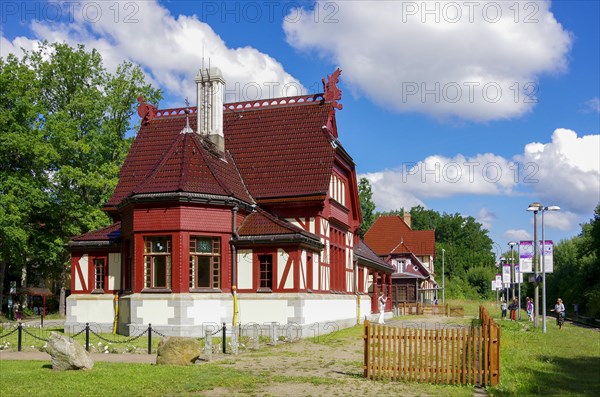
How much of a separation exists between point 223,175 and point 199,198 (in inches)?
134

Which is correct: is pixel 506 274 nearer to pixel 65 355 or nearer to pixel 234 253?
pixel 234 253

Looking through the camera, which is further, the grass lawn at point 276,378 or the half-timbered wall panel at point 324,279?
the half-timbered wall panel at point 324,279

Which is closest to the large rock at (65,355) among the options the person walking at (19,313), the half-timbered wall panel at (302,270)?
the half-timbered wall panel at (302,270)

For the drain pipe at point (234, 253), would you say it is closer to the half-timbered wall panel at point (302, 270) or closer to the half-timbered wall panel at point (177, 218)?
the half-timbered wall panel at point (177, 218)

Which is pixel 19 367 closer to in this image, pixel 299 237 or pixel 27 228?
pixel 299 237

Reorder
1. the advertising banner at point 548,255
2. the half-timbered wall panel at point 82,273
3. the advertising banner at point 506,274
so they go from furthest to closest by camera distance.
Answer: the advertising banner at point 506,274, the advertising banner at point 548,255, the half-timbered wall panel at point 82,273

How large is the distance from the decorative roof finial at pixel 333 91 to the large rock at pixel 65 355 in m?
19.1

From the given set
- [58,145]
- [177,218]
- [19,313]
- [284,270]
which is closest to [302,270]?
[284,270]


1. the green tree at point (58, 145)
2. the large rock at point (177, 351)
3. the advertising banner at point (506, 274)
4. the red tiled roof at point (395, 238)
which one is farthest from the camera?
the red tiled roof at point (395, 238)

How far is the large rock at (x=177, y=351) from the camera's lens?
16.4 m

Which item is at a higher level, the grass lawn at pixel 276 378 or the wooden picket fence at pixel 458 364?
the wooden picket fence at pixel 458 364

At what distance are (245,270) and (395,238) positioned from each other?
5515 cm

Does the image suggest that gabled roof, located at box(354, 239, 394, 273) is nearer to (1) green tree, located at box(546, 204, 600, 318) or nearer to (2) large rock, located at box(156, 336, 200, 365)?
(2) large rock, located at box(156, 336, 200, 365)

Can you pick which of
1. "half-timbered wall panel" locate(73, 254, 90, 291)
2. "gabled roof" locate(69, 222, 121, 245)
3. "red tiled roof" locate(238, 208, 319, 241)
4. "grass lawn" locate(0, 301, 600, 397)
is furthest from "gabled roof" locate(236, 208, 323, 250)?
"half-timbered wall panel" locate(73, 254, 90, 291)
